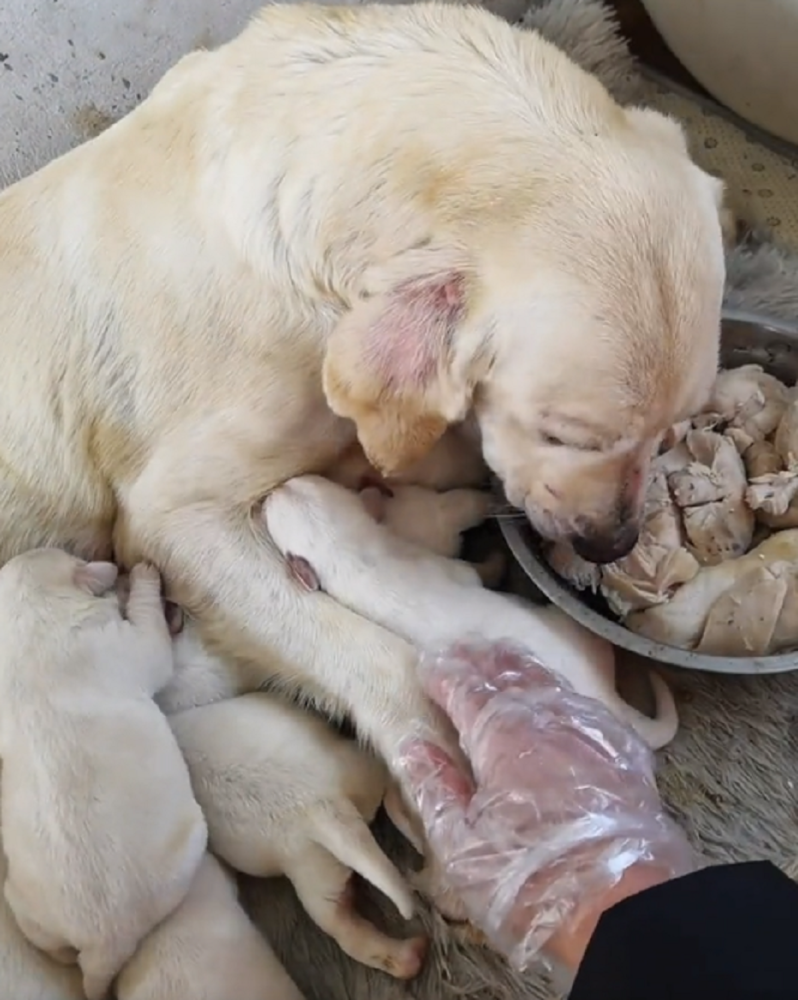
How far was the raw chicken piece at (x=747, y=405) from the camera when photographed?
1.85 m

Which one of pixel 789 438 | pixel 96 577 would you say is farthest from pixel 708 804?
pixel 96 577

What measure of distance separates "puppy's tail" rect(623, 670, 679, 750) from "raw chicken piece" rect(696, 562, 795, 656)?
3.2 inches

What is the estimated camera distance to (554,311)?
133cm

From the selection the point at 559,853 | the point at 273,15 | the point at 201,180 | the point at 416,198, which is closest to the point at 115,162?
the point at 201,180

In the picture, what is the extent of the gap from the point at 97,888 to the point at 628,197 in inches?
37.3

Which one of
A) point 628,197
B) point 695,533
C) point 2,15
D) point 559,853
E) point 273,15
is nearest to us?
point 628,197

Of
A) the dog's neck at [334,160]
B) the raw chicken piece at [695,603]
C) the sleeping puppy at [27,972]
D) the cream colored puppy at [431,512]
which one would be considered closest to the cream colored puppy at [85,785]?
the sleeping puppy at [27,972]

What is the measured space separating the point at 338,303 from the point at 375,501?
363 mm

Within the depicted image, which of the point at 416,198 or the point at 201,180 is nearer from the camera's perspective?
the point at 416,198

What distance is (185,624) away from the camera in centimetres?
177

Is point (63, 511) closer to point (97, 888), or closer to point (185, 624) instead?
point (185, 624)

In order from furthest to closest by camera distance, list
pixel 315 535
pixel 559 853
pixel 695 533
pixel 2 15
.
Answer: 1. pixel 2 15
2. pixel 695 533
3. pixel 315 535
4. pixel 559 853

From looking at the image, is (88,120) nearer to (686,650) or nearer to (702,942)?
(686,650)

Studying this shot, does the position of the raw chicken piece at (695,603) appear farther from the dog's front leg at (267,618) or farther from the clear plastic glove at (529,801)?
the dog's front leg at (267,618)
